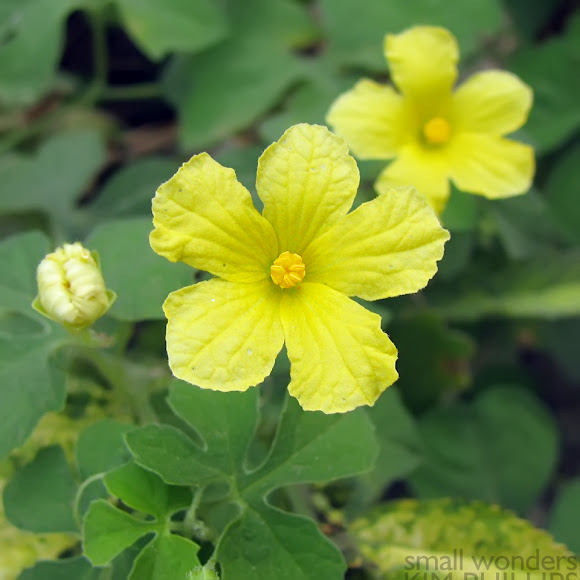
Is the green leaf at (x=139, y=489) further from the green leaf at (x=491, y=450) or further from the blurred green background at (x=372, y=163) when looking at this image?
the green leaf at (x=491, y=450)

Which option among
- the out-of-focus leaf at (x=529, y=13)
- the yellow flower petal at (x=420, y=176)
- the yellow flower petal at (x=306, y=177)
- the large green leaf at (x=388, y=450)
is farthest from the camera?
the out-of-focus leaf at (x=529, y=13)

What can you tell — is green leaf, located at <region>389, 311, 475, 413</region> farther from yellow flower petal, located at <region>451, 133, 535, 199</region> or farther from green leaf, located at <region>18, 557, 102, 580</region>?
green leaf, located at <region>18, 557, 102, 580</region>

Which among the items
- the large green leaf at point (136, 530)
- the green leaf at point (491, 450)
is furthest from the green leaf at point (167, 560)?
the green leaf at point (491, 450)

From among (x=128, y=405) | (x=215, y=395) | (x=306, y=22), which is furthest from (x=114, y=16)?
(x=215, y=395)

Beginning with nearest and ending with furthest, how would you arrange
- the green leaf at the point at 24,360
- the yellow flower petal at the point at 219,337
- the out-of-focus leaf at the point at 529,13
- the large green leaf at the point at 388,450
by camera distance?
the yellow flower petal at the point at 219,337 → the green leaf at the point at 24,360 → the large green leaf at the point at 388,450 → the out-of-focus leaf at the point at 529,13

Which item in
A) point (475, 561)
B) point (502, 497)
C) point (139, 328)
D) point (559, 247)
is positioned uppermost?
point (559, 247)

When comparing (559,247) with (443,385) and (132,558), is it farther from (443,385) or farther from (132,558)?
(132,558)
